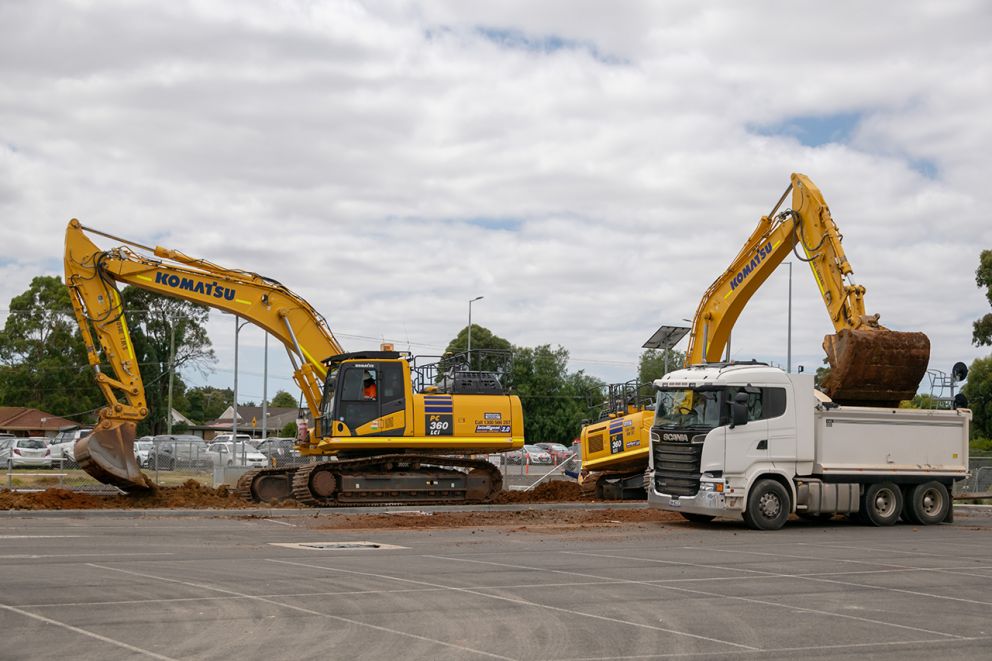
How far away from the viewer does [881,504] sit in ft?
79.9

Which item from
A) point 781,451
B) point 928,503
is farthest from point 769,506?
point 928,503

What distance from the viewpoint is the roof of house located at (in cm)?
8081

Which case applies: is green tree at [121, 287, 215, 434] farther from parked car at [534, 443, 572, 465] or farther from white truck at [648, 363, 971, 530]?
white truck at [648, 363, 971, 530]

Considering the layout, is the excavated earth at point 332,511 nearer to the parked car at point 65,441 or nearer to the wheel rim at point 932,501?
the wheel rim at point 932,501

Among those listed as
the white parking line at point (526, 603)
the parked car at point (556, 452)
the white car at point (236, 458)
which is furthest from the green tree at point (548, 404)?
the white parking line at point (526, 603)

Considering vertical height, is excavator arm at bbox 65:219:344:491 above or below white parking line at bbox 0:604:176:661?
above

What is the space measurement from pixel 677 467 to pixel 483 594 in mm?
10475

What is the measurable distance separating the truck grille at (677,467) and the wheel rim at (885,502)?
14.5 ft

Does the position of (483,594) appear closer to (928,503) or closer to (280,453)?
(928,503)

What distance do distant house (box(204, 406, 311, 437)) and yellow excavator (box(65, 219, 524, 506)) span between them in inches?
3532

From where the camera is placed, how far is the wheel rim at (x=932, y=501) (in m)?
24.9

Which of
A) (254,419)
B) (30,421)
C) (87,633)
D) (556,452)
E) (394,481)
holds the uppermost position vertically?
(30,421)

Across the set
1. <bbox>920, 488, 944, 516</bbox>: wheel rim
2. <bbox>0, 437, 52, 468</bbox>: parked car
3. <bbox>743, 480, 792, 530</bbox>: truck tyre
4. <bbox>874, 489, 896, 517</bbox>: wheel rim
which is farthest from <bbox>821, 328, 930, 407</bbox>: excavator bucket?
<bbox>0, 437, 52, 468</bbox>: parked car

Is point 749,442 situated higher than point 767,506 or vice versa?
point 749,442
